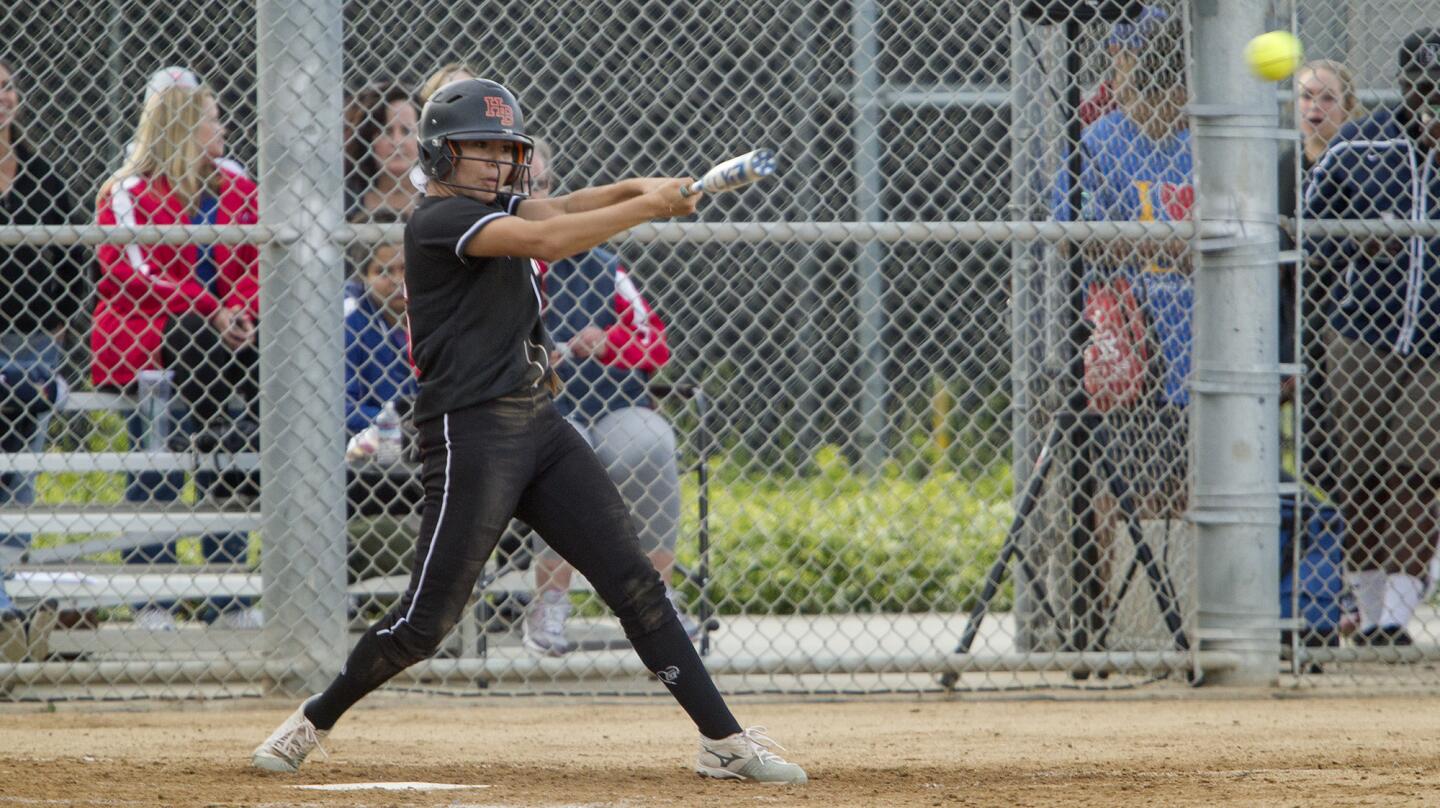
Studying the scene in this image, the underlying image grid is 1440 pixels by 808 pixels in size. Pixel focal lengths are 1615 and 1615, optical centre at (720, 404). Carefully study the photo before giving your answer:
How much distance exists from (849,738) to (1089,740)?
0.70 meters

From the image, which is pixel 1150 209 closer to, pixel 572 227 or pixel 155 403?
pixel 572 227

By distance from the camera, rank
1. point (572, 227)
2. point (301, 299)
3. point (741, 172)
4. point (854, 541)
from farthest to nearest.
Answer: point (854, 541), point (301, 299), point (572, 227), point (741, 172)

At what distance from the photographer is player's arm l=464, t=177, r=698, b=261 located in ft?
11.5

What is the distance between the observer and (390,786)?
12.6ft

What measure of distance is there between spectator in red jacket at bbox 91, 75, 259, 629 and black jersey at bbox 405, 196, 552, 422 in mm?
1921

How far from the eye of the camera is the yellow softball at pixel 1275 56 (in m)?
4.95

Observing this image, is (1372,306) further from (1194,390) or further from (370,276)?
(370,276)

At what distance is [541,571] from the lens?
5730mm

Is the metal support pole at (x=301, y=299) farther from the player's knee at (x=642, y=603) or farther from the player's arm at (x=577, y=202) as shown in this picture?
the player's knee at (x=642, y=603)

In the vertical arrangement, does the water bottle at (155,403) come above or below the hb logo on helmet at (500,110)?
below

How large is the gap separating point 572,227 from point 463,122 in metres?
0.42

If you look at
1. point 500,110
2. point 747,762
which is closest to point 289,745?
point 747,762

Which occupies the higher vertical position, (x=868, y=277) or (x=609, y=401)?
(x=868, y=277)

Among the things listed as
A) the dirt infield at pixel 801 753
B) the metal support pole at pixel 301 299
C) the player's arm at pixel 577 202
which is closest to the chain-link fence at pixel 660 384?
the metal support pole at pixel 301 299
